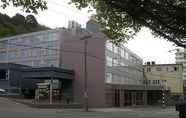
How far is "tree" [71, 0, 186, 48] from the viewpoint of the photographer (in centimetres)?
867

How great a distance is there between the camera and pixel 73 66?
58.6 metres

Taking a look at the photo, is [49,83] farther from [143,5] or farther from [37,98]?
[143,5]

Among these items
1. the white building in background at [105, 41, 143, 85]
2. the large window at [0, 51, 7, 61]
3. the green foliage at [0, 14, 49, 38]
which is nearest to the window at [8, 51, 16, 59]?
the large window at [0, 51, 7, 61]

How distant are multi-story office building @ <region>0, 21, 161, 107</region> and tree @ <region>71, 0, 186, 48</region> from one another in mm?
41749

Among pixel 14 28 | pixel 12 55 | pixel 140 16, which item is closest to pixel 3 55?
pixel 12 55

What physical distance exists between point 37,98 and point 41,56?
14.8m

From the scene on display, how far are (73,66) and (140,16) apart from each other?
164 ft

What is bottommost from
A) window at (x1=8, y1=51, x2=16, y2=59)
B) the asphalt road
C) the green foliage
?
the asphalt road

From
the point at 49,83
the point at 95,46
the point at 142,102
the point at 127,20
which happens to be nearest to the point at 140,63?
the point at 142,102

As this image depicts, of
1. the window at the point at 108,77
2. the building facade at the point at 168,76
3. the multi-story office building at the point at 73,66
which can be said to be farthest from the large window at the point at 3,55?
the building facade at the point at 168,76

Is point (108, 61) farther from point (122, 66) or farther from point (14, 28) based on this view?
point (14, 28)

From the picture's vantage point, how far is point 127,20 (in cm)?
1036

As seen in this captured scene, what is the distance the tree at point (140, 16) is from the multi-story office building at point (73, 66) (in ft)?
137

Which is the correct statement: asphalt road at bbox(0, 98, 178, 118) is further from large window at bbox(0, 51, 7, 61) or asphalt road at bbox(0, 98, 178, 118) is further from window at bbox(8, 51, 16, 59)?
large window at bbox(0, 51, 7, 61)
